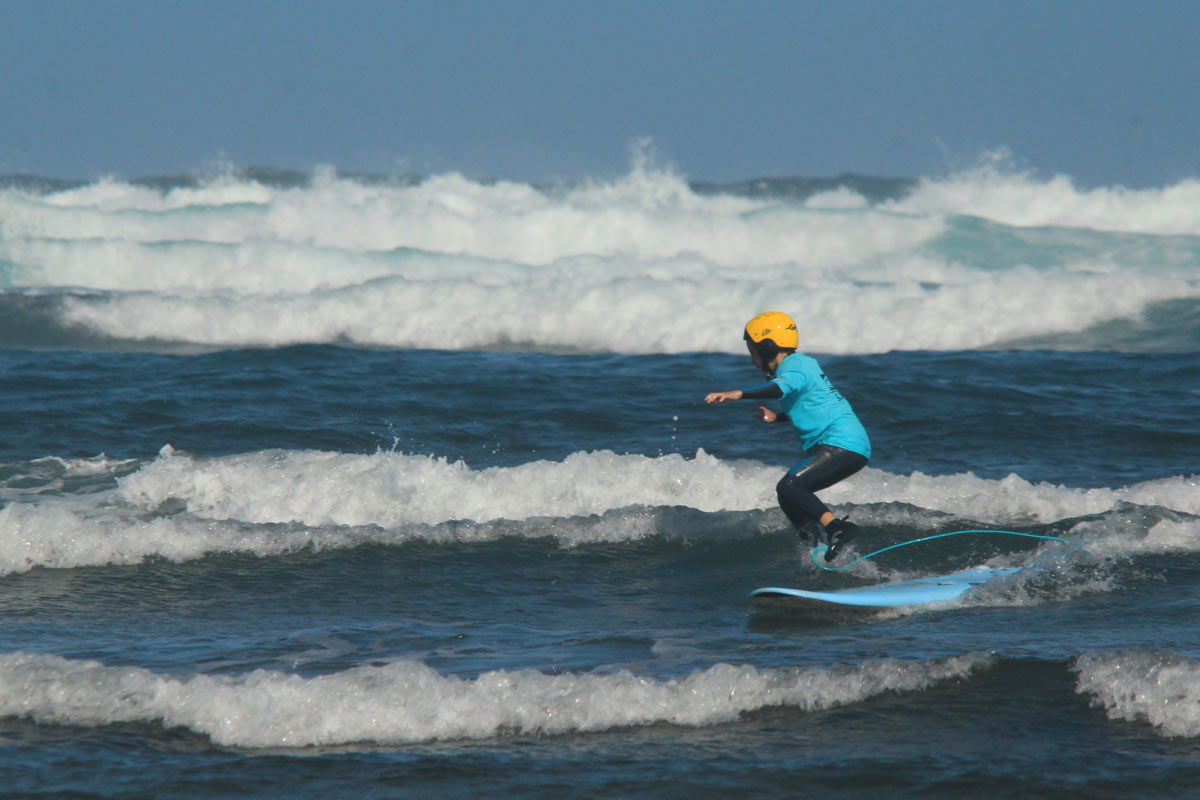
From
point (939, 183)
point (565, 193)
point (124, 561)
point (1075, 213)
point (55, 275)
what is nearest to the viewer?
point (124, 561)

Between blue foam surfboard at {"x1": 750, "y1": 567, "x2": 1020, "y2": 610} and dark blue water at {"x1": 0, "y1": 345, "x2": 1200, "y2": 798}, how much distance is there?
0.47 ft

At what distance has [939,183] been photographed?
39.1 m

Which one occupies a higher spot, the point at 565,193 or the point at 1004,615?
the point at 565,193

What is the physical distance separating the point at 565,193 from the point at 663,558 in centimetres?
2728

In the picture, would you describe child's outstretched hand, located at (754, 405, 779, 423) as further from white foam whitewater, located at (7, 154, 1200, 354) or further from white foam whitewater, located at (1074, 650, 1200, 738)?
white foam whitewater, located at (7, 154, 1200, 354)

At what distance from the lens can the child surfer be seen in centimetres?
659

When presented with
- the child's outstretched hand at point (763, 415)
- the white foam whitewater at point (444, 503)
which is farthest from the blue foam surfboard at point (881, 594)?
the white foam whitewater at point (444, 503)

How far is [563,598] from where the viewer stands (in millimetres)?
6617

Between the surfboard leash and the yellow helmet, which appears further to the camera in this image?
the surfboard leash

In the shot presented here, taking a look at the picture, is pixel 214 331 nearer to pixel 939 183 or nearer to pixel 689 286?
pixel 689 286

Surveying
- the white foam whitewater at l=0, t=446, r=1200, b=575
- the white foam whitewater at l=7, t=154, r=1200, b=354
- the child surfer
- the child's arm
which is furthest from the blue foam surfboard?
the white foam whitewater at l=7, t=154, r=1200, b=354

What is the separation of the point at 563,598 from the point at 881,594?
1766mm

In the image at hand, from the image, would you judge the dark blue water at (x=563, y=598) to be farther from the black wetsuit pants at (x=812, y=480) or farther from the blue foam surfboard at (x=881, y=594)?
the black wetsuit pants at (x=812, y=480)

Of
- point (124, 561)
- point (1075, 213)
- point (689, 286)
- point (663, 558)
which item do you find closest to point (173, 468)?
point (124, 561)
